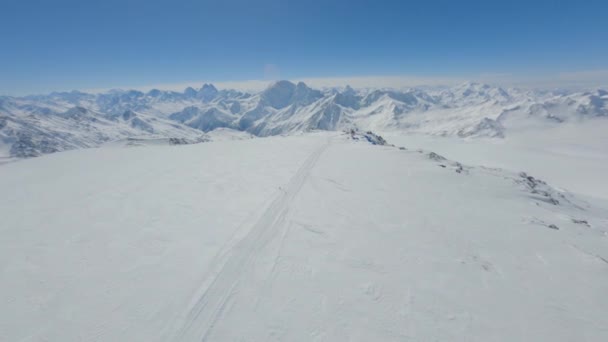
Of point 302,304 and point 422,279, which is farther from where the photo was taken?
point 422,279

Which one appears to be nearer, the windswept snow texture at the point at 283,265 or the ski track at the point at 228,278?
the ski track at the point at 228,278

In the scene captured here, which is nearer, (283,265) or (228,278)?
(228,278)

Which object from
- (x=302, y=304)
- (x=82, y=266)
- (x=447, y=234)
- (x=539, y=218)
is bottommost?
(x=539, y=218)

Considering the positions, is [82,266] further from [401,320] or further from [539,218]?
[539,218]

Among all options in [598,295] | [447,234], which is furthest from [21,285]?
[598,295]
